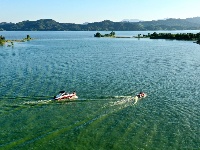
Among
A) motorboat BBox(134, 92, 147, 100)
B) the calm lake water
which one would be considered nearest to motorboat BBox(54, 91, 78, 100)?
the calm lake water

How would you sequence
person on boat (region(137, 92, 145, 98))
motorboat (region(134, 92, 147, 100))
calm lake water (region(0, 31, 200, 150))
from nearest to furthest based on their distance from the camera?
calm lake water (region(0, 31, 200, 150))
motorboat (region(134, 92, 147, 100))
person on boat (region(137, 92, 145, 98))

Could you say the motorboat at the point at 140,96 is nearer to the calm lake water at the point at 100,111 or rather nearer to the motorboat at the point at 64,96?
the calm lake water at the point at 100,111

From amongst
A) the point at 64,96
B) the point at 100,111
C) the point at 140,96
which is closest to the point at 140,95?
the point at 140,96

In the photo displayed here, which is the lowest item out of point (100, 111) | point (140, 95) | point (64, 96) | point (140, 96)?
point (100, 111)

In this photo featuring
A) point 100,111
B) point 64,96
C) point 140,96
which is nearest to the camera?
point 100,111

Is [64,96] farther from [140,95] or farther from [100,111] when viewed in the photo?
[140,95]

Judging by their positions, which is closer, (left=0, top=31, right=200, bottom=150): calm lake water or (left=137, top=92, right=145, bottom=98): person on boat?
(left=0, top=31, right=200, bottom=150): calm lake water

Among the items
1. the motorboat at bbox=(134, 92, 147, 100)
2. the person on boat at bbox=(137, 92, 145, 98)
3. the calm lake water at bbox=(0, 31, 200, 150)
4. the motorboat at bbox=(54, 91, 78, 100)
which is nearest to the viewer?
the calm lake water at bbox=(0, 31, 200, 150)

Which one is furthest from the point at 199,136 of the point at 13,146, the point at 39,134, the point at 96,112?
the point at 13,146

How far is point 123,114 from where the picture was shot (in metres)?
51.9

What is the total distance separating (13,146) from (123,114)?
70.6 feet

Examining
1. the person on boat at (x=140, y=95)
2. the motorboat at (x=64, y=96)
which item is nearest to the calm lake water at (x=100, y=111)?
the motorboat at (x=64, y=96)

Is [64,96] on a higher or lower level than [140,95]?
higher

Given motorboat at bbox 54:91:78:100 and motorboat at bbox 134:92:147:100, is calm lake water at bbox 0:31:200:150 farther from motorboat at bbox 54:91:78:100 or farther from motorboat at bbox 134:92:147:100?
motorboat at bbox 134:92:147:100
